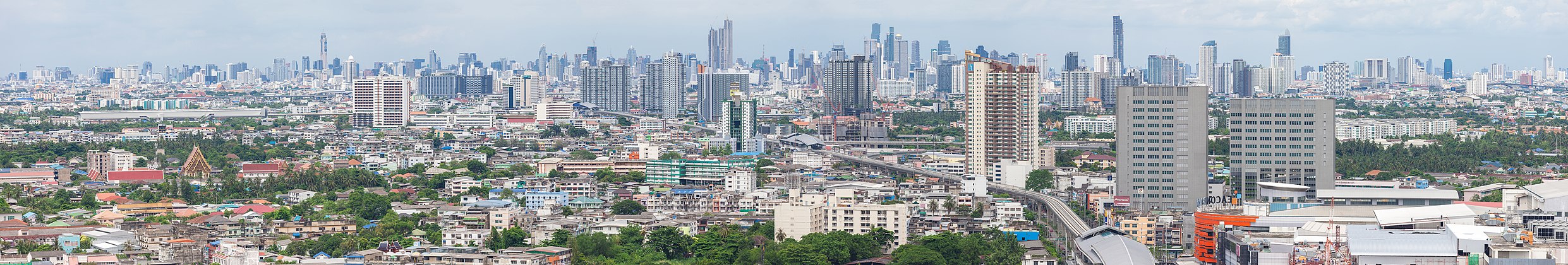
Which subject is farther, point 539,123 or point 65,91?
point 65,91

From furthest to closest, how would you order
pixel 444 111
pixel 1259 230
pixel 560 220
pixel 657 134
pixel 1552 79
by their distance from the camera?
1. pixel 1552 79
2. pixel 444 111
3. pixel 657 134
4. pixel 560 220
5. pixel 1259 230

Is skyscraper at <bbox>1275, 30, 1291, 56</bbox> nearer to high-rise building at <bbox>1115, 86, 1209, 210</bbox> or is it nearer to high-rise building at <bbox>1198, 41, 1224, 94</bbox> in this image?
high-rise building at <bbox>1198, 41, 1224, 94</bbox>

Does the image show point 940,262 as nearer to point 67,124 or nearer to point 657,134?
point 657,134

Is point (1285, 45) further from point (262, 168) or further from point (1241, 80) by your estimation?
point (262, 168)

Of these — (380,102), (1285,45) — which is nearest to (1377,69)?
(1285,45)

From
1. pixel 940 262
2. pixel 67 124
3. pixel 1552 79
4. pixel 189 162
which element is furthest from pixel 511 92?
pixel 940 262

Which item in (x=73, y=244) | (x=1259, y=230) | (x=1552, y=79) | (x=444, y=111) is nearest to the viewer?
(x=1259, y=230)
